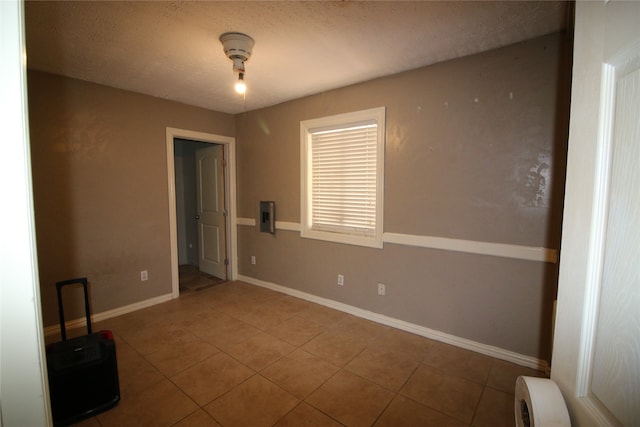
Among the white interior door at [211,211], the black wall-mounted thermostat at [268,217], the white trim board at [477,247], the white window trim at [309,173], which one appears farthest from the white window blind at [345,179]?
the white interior door at [211,211]

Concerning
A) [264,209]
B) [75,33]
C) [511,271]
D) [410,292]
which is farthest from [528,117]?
[75,33]

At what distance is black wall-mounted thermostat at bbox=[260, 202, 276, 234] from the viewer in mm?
3783

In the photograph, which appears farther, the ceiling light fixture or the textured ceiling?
the ceiling light fixture

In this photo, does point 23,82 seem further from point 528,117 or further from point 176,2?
point 528,117

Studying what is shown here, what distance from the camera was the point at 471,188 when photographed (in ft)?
7.70

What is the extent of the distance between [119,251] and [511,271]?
3887mm

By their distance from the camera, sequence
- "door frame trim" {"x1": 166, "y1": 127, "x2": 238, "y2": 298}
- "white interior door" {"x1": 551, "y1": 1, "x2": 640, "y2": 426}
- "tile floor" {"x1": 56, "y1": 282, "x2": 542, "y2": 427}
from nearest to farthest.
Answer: "white interior door" {"x1": 551, "y1": 1, "x2": 640, "y2": 426} < "tile floor" {"x1": 56, "y1": 282, "x2": 542, "y2": 427} < "door frame trim" {"x1": 166, "y1": 127, "x2": 238, "y2": 298}

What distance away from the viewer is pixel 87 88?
9.37ft

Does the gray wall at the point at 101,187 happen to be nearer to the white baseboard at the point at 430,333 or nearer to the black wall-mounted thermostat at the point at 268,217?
the black wall-mounted thermostat at the point at 268,217

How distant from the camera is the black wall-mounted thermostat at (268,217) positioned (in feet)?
12.4

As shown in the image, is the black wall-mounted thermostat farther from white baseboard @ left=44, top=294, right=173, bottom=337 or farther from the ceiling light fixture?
the ceiling light fixture

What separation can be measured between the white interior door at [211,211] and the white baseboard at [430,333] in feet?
4.00

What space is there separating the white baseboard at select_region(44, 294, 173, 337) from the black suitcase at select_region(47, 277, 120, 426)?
1378 millimetres

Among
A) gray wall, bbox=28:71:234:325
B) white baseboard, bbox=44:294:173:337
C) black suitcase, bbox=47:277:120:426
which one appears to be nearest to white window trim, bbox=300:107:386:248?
gray wall, bbox=28:71:234:325
